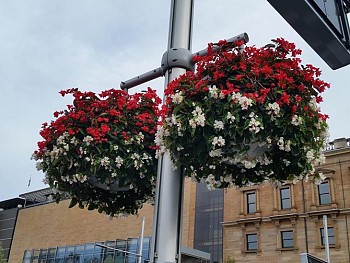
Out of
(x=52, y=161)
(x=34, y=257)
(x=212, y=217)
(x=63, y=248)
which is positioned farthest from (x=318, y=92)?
(x=34, y=257)

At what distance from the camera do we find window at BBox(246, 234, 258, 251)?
104ft

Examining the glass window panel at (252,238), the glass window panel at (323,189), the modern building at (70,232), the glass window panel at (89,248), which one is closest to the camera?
the glass window panel at (323,189)

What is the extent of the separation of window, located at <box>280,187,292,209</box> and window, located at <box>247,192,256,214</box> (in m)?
1.95

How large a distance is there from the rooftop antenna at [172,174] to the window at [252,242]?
29.5 metres

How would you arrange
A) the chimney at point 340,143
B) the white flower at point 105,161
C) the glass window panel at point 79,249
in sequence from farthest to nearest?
the glass window panel at point 79,249
the chimney at point 340,143
the white flower at point 105,161

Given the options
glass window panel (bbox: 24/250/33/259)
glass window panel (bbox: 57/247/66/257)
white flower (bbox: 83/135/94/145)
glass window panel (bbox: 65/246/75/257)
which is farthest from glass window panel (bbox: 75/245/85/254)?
white flower (bbox: 83/135/94/145)

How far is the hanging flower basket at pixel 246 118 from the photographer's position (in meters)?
2.73

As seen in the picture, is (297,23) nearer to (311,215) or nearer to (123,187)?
(123,187)

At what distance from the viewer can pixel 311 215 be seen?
30.0 meters

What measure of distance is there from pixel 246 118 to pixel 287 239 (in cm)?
2950

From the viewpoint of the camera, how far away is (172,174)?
9.89ft

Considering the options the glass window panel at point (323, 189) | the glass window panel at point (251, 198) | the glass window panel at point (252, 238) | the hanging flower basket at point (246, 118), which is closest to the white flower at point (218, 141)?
the hanging flower basket at point (246, 118)

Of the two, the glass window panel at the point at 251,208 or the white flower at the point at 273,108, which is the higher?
the glass window panel at the point at 251,208

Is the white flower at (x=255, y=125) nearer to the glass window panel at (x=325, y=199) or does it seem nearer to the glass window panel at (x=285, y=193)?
the glass window panel at (x=325, y=199)
